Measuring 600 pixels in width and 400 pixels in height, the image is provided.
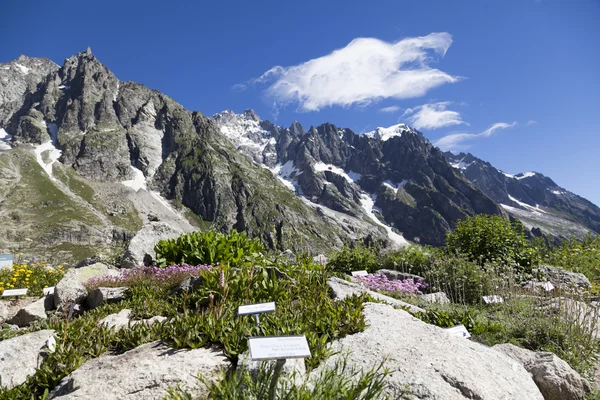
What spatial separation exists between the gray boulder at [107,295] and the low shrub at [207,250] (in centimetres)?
229

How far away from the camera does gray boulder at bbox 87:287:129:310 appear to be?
8898 mm

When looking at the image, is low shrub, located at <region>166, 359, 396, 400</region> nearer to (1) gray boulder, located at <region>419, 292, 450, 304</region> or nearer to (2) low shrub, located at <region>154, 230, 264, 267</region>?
(1) gray boulder, located at <region>419, 292, 450, 304</region>

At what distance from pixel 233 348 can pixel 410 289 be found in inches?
274

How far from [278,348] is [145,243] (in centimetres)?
1208

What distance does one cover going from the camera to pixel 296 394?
3.19 metres

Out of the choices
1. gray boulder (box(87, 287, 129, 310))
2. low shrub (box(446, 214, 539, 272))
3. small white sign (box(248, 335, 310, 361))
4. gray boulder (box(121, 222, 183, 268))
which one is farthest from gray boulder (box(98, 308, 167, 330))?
low shrub (box(446, 214, 539, 272))

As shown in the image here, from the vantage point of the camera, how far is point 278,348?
2820 millimetres

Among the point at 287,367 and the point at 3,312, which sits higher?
the point at 287,367

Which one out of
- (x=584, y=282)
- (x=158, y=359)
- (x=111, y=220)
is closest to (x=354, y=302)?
(x=158, y=359)

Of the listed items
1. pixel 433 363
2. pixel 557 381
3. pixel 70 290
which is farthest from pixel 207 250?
pixel 557 381

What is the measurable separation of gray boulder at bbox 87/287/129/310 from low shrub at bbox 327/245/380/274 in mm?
7631

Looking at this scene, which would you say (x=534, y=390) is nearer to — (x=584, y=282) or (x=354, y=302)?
(x=354, y=302)

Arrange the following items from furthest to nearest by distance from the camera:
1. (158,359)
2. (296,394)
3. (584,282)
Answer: (584,282), (158,359), (296,394)

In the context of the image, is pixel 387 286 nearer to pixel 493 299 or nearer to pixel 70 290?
pixel 493 299
